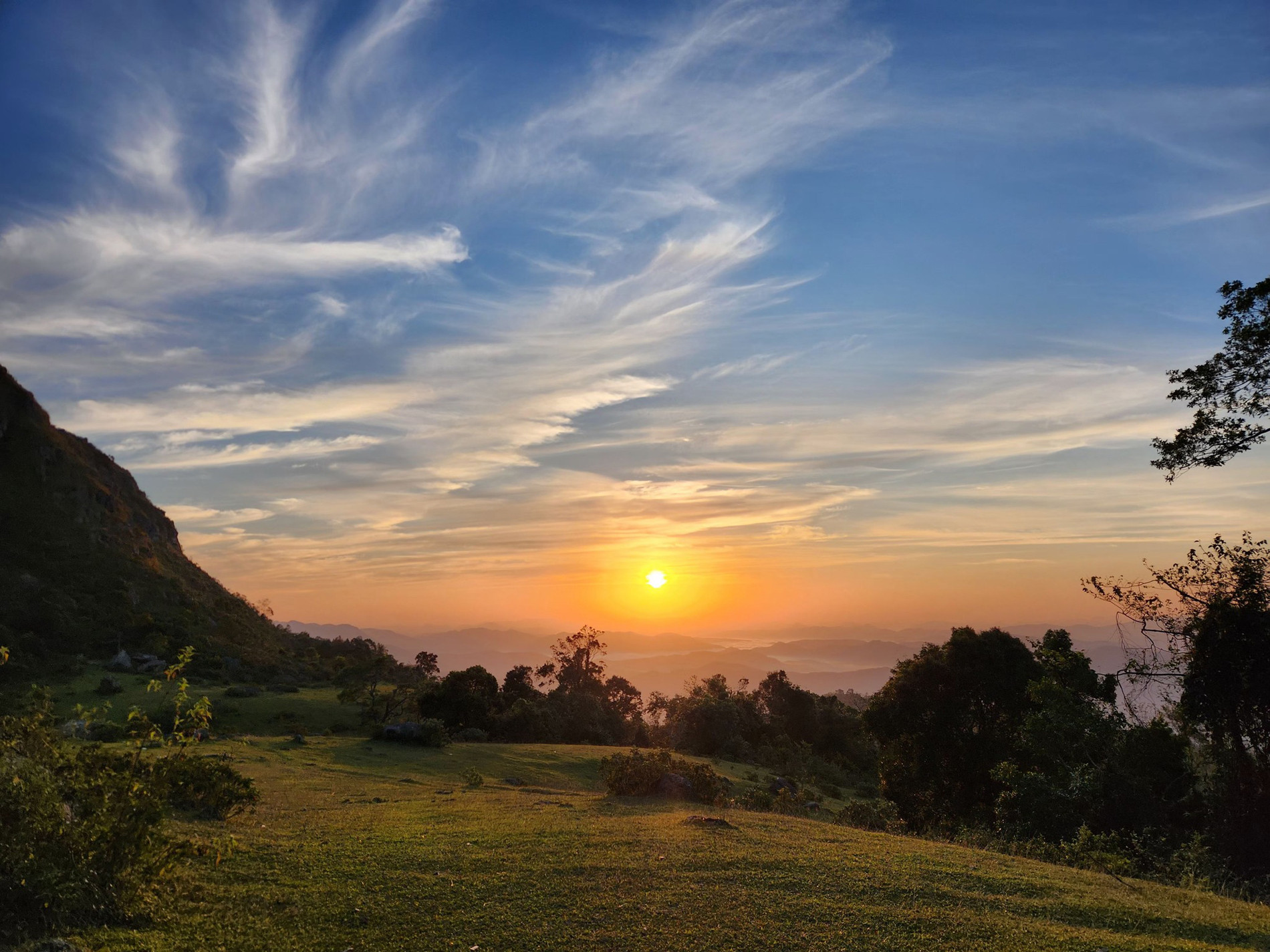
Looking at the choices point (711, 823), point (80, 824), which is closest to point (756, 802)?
point (711, 823)

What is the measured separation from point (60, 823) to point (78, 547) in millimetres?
89043

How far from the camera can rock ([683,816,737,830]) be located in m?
17.2

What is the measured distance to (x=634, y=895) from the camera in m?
11.6

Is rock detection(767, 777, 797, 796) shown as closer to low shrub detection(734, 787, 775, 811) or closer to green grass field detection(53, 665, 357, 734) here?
low shrub detection(734, 787, 775, 811)

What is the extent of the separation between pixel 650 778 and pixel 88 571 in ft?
259

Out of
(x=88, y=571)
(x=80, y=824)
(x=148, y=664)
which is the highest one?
(x=88, y=571)

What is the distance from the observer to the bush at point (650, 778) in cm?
2353

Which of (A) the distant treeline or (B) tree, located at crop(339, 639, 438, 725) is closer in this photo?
(A) the distant treeline

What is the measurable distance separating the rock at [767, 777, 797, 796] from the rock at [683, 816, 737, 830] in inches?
814

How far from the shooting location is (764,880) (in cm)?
1261

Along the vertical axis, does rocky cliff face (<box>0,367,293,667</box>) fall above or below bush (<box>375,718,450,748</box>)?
above

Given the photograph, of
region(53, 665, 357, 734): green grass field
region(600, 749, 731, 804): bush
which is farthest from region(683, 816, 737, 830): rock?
region(53, 665, 357, 734): green grass field

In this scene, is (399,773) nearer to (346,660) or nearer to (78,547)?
(346,660)

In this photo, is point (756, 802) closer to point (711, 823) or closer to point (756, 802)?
point (756, 802)
